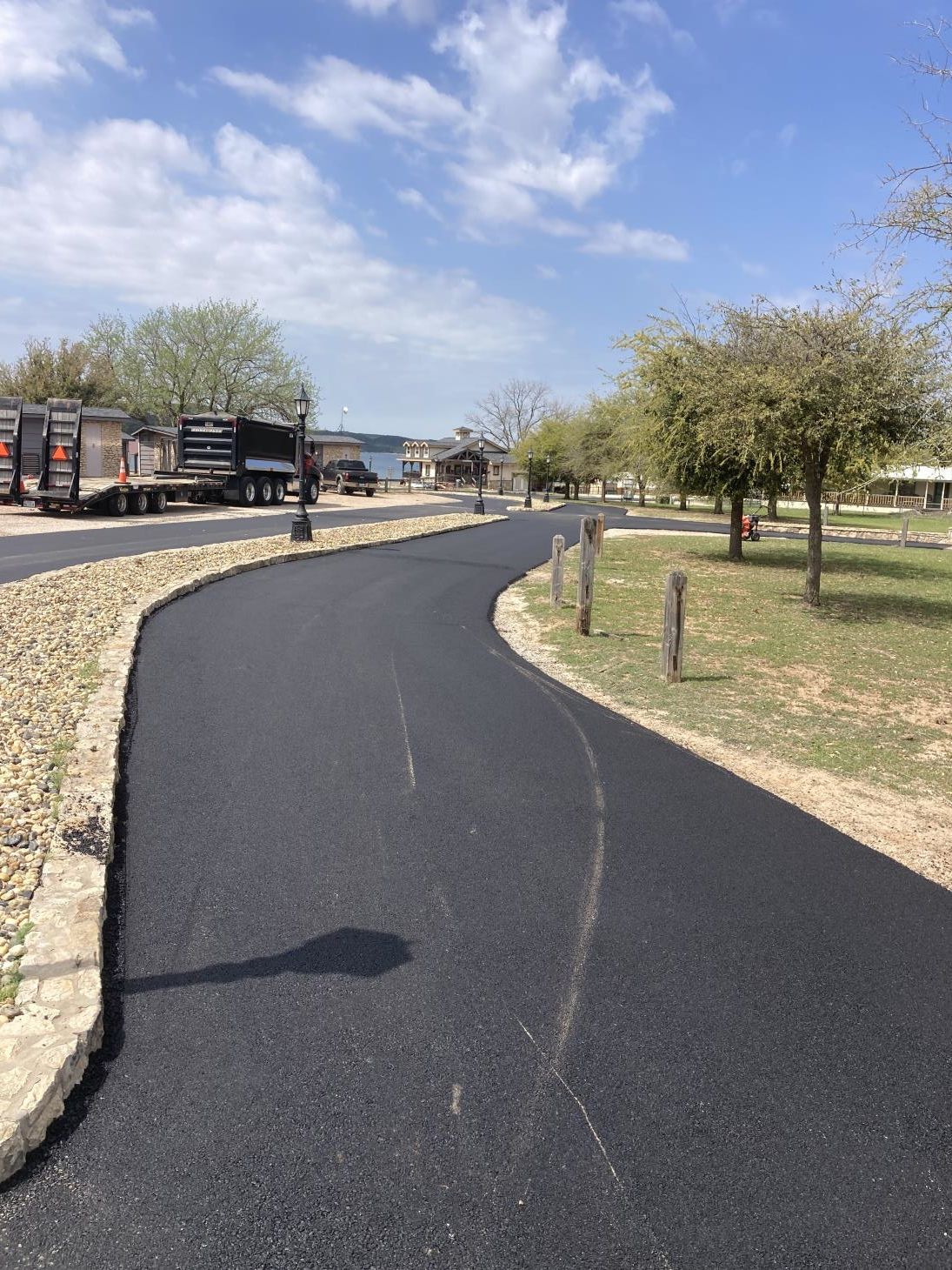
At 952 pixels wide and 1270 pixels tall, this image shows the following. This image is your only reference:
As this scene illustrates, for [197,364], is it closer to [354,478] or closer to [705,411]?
[354,478]

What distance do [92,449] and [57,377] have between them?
11.8 meters

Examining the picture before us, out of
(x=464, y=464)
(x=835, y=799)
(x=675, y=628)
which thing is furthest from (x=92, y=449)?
(x=464, y=464)

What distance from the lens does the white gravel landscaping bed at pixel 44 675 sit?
420 cm

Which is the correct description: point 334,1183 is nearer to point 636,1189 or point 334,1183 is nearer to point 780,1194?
point 636,1189

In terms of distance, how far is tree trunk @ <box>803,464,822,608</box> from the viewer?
1516 centimetres

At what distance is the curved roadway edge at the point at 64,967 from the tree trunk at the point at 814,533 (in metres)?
12.4

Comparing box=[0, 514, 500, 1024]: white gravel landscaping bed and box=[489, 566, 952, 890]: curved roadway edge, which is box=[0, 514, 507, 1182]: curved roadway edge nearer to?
box=[0, 514, 500, 1024]: white gravel landscaping bed

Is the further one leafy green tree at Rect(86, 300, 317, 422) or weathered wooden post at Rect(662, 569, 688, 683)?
leafy green tree at Rect(86, 300, 317, 422)

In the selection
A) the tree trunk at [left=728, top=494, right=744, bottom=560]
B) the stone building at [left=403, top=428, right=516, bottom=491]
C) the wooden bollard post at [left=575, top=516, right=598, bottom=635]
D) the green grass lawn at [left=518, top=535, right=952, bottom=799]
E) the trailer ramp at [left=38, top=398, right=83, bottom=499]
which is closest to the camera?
the green grass lawn at [left=518, top=535, right=952, bottom=799]

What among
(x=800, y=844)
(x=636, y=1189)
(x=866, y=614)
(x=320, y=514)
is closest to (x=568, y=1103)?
(x=636, y=1189)

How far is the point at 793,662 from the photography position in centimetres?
1102

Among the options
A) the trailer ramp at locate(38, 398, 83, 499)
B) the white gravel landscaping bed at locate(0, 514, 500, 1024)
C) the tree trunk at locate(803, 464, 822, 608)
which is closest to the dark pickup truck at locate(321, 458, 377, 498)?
the trailer ramp at locate(38, 398, 83, 499)

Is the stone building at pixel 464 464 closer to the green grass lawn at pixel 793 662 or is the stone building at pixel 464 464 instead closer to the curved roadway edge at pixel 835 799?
the green grass lawn at pixel 793 662

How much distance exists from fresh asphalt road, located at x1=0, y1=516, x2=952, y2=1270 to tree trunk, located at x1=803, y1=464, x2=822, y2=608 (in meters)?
10.2
